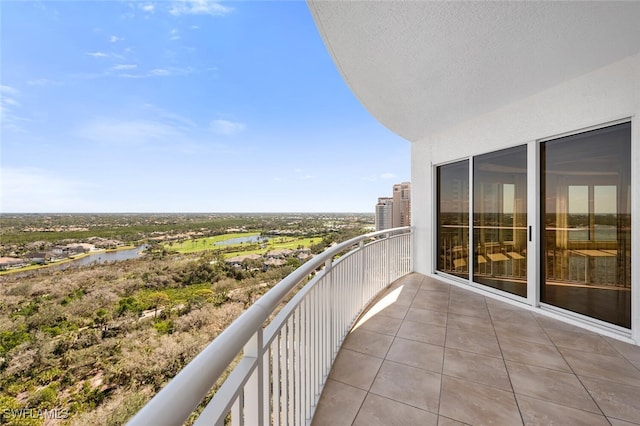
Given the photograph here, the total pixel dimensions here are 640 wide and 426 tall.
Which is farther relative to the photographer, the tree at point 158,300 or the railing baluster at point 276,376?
the tree at point 158,300

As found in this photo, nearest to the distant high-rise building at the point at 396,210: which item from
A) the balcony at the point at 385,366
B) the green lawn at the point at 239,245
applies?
the balcony at the point at 385,366

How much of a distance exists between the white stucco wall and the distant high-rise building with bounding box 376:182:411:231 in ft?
2.07

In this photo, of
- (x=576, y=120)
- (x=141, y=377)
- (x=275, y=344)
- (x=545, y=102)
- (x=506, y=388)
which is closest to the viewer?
(x=275, y=344)

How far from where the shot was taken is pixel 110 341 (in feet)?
16.6

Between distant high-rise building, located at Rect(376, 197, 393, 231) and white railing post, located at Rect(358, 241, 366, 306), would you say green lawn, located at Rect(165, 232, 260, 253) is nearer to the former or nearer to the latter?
distant high-rise building, located at Rect(376, 197, 393, 231)

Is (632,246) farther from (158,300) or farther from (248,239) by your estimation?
(248,239)

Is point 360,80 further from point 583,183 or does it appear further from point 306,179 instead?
point 306,179

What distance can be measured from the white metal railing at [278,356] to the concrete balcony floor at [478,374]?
0.25 m

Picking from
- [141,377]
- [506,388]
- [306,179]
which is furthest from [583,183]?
[306,179]

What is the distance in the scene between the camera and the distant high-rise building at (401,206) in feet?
18.7

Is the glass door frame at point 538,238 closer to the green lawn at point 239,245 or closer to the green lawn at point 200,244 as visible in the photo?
the green lawn at point 239,245

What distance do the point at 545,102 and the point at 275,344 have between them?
4130mm

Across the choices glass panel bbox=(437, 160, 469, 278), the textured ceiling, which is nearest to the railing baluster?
the textured ceiling

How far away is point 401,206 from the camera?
626 centimetres
